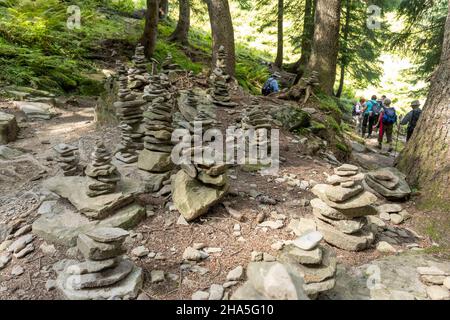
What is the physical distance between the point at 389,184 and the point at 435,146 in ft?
4.05

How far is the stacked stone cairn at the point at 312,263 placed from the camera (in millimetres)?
3956

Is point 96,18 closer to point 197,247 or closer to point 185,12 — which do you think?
point 185,12

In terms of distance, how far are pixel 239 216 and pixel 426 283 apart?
2.82m

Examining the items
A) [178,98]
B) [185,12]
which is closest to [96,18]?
[185,12]

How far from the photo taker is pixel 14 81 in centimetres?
1349

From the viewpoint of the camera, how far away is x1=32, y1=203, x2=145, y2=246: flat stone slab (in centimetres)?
511

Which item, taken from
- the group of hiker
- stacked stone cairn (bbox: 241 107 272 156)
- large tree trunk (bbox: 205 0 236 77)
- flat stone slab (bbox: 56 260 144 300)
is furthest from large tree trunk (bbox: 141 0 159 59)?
flat stone slab (bbox: 56 260 144 300)

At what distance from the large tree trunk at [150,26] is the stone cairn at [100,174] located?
42.5 feet

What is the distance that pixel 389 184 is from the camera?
7.29m

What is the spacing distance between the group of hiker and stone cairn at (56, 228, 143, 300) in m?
10.4

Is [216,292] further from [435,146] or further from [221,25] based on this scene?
[221,25]

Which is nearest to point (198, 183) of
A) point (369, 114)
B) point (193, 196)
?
point (193, 196)

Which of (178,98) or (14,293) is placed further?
(178,98)
